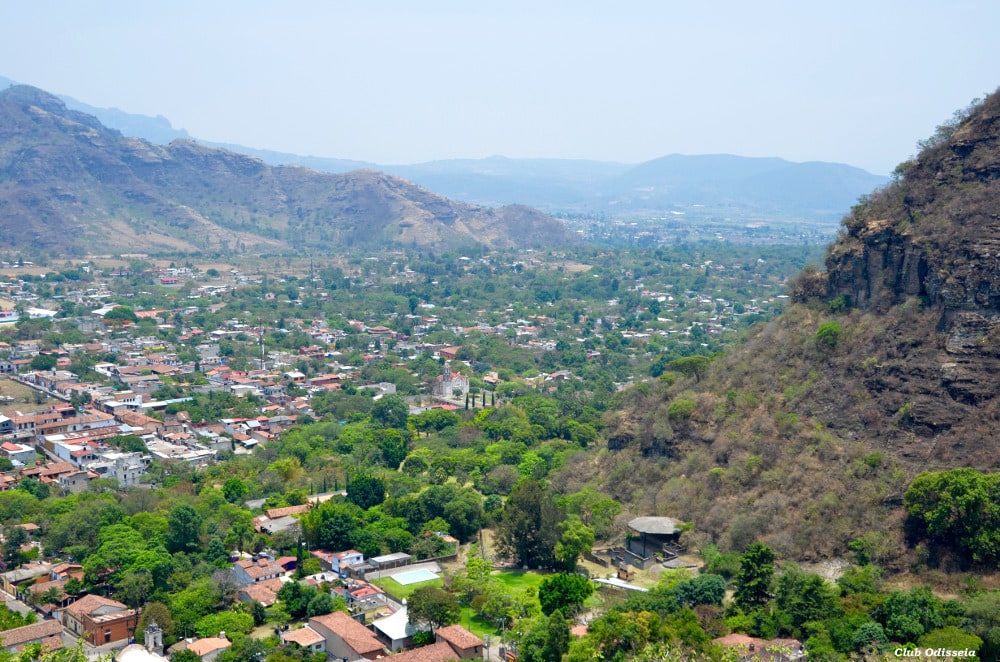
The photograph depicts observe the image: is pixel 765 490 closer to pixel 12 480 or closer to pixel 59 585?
pixel 59 585

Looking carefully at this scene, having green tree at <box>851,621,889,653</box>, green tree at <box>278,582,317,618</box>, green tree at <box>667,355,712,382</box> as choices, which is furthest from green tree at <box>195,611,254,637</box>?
green tree at <box>667,355,712,382</box>

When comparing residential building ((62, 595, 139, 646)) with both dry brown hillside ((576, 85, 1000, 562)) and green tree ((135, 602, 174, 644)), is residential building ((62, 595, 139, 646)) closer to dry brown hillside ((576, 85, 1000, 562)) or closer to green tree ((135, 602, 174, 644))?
green tree ((135, 602, 174, 644))

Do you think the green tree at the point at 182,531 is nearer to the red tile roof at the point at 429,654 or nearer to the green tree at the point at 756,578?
the red tile roof at the point at 429,654

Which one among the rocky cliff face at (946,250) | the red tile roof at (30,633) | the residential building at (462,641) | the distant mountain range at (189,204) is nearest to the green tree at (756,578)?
the residential building at (462,641)

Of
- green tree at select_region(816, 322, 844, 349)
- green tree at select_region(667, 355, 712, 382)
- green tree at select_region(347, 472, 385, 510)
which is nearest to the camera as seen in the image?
green tree at select_region(816, 322, 844, 349)

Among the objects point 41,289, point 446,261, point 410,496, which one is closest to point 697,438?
point 410,496
